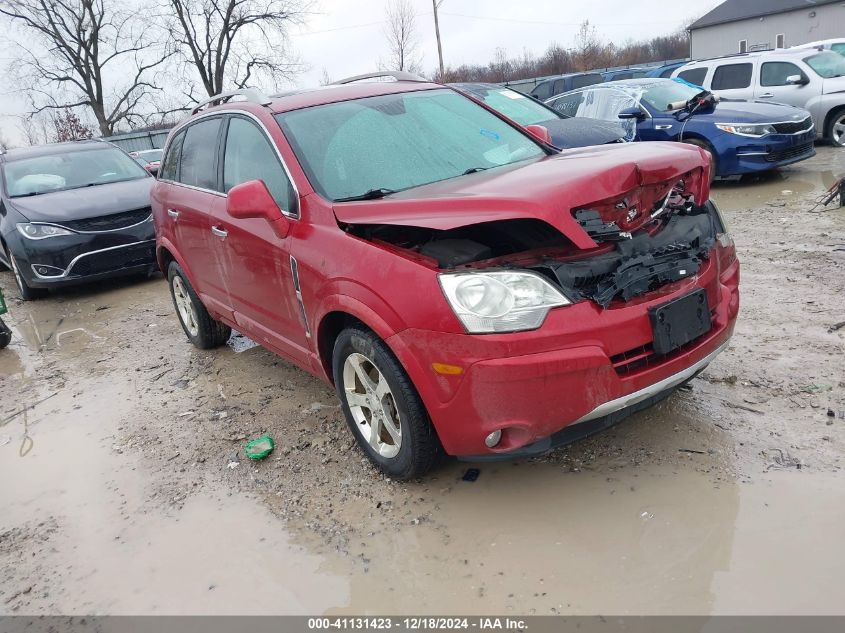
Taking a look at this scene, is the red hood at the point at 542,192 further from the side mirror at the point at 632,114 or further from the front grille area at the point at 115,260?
the side mirror at the point at 632,114

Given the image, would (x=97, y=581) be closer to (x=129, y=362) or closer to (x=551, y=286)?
(x=551, y=286)

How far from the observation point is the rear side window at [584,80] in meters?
17.4

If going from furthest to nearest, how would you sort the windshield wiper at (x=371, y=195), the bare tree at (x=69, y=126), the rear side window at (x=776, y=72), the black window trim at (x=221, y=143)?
the bare tree at (x=69, y=126)
the rear side window at (x=776, y=72)
the black window trim at (x=221, y=143)
the windshield wiper at (x=371, y=195)

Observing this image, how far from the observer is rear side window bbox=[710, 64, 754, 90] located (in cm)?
1162

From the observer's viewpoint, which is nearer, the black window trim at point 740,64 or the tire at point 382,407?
the tire at point 382,407

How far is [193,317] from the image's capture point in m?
5.28

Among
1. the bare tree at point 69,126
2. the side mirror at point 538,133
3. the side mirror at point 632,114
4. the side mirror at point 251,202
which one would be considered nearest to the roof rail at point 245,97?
the side mirror at point 251,202

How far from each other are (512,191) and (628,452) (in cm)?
140

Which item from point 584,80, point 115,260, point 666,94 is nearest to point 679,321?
point 115,260

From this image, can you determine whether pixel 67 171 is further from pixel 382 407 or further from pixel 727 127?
pixel 727 127

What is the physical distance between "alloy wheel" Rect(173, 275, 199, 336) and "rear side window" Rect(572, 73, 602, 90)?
1433 cm

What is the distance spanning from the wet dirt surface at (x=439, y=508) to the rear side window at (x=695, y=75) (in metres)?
8.57

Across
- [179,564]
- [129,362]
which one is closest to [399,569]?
[179,564]

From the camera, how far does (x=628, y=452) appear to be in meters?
3.12
